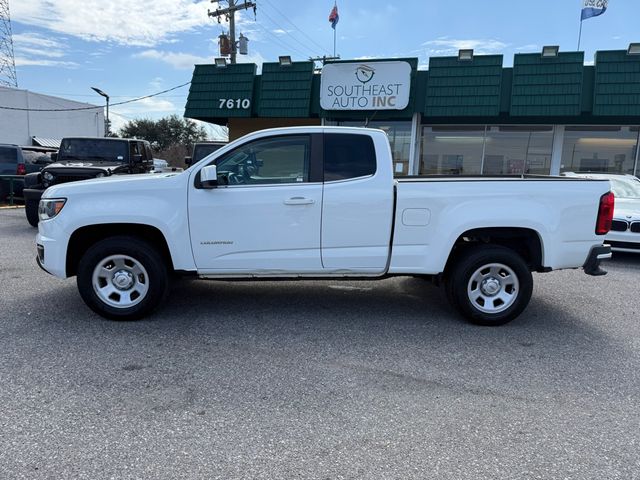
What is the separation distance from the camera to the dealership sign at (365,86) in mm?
14023

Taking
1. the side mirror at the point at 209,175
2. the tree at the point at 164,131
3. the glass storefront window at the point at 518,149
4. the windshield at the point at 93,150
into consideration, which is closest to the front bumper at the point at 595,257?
the side mirror at the point at 209,175

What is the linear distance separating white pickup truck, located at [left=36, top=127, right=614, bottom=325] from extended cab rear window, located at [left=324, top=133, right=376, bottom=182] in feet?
0.04

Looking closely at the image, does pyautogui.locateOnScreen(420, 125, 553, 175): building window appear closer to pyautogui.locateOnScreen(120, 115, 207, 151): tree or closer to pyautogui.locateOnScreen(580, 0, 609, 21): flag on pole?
pyautogui.locateOnScreen(580, 0, 609, 21): flag on pole

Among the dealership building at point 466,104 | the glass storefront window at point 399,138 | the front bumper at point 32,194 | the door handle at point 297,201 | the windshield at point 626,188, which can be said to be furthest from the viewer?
the glass storefront window at point 399,138

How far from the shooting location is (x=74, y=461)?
2643mm

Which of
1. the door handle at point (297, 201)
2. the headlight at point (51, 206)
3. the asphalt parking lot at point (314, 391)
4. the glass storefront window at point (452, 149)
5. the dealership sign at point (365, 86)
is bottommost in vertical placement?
the asphalt parking lot at point (314, 391)

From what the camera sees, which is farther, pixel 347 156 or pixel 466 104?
pixel 466 104

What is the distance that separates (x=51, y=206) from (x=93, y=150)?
7598 millimetres

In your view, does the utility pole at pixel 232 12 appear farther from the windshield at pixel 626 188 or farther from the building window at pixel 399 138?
the windshield at pixel 626 188

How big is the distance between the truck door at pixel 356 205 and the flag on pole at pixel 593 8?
14666 mm

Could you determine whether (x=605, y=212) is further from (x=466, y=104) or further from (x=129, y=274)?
(x=466, y=104)

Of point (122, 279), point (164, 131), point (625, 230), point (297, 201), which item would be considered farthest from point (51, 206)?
point (164, 131)

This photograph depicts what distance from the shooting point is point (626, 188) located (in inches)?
381

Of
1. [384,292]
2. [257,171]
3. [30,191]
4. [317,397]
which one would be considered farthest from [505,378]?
[30,191]
